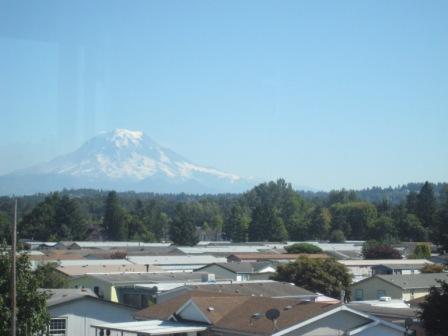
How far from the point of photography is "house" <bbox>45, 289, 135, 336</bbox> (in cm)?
2742

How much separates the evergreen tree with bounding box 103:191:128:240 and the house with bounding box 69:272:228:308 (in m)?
68.2

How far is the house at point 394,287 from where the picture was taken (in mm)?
44344

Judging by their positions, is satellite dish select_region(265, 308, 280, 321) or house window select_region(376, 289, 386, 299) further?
house window select_region(376, 289, 386, 299)

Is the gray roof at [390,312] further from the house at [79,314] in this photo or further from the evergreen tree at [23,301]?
the evergreen tree at [23,301]

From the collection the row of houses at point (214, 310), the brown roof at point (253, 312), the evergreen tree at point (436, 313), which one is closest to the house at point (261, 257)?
the row of houses at point (214, 310)

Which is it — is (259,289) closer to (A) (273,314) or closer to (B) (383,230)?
(A) (273,314)

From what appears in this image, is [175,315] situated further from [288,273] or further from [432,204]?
[432,204]

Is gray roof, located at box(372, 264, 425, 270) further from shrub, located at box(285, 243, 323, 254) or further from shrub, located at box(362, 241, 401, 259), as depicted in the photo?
shrub, located at box(285, 243, 323, 254)

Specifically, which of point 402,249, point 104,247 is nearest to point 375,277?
point 402,249

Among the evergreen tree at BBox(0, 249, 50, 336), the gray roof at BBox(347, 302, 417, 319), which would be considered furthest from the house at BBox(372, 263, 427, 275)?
the evergreen tree at BBox(0, 249, 50, 336)

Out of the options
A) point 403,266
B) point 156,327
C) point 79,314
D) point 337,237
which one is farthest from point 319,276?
point 337,237

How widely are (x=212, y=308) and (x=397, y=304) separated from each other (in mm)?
12880

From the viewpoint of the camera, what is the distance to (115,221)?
4552 inches

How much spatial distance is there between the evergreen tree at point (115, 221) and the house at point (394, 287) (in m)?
72.3
